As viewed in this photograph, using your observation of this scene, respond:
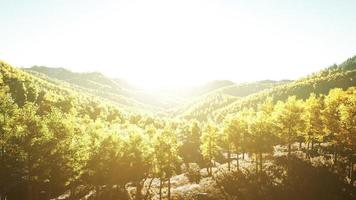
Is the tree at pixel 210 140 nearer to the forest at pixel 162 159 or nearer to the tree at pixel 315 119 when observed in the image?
the forest at pixel 162 159

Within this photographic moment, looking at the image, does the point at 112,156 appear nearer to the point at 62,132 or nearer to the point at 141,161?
the point at 141,161

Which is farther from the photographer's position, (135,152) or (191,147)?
(191,147)

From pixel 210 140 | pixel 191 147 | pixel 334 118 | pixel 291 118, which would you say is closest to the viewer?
pixel 334 118

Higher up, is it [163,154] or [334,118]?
[334,118]

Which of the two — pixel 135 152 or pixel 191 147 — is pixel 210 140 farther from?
pixel 191 147

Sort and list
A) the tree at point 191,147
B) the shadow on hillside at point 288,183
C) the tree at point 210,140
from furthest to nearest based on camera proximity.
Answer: the tree at point 191,147 < the tree at point 210,140 < the shadow on hillside at point 288,183

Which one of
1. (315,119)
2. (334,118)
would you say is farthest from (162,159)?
(315,119)

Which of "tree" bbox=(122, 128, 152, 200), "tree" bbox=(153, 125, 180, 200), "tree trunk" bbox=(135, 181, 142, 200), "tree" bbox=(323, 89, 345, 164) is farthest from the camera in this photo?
"tree trunk" bbox=(135, 181, 142, 200)

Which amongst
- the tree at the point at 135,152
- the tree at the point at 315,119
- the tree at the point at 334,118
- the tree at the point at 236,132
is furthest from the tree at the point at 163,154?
the tree at the point at 315,119

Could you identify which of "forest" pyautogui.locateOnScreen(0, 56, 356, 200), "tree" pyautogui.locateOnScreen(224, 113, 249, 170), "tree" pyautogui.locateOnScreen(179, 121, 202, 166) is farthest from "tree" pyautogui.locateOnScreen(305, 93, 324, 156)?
"tree" pyautogui.locateOnScreen(179, 121, 202, 166)

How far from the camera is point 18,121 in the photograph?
41.6 m

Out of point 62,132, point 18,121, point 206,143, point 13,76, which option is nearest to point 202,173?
point 206,143

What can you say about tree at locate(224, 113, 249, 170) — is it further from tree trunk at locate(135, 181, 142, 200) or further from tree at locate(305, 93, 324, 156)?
tree trunk at locate(135, 181, 142, 200)

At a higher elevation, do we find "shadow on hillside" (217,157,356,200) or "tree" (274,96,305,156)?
"tree" (274,96,305,156)
